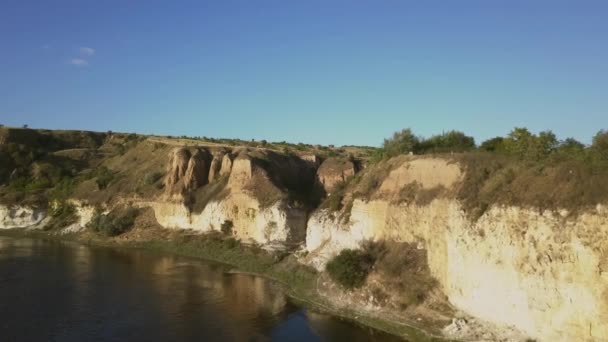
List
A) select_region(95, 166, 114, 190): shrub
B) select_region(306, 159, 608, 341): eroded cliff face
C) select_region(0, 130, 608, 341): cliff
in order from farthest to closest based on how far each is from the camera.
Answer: select_region(95, 166, 114, 190): shrub → select_region(0, 130, 608, 341): cliff → select_region(306, 159, 608, 341): eroded cliff face

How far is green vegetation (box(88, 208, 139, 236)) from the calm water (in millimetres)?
8571

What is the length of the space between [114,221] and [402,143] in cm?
3162

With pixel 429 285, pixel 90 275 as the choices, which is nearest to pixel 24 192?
pixel 90 275

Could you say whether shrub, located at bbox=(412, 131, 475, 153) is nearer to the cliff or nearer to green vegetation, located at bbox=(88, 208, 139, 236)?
the cliff

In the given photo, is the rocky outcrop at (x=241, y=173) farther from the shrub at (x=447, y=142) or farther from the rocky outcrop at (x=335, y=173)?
the shrub at (x=447, y=142)

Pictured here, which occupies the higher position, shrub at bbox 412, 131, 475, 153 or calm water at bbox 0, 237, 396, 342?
shrub at bbox 412, 131, 475, 153

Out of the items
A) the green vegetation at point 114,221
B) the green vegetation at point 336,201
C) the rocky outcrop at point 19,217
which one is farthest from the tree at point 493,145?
the rocky outcrop at point 19,217

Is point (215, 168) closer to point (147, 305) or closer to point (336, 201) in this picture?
Answer: point (336, 201)

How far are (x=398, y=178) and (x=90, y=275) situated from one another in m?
22.9

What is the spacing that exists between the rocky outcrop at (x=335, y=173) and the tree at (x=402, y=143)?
10915 millimetres

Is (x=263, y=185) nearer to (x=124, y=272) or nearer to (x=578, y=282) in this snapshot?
(x=124, y=272)

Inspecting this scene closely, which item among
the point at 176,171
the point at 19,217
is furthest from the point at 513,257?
the point at 19,217

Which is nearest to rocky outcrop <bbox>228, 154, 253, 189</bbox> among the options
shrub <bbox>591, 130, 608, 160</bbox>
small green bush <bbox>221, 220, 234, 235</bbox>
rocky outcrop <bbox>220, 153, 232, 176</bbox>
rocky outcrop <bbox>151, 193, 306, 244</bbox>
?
rocky outcrop <bbox>151, 193, 306, 244</bbox>

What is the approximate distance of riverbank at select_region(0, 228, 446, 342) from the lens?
24.4 meters
